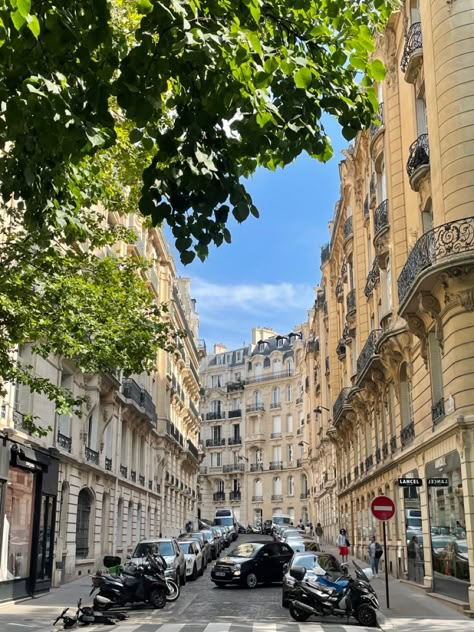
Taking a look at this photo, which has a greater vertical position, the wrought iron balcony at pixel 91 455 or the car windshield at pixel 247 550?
the wrought iron balcony at pixel 91 455

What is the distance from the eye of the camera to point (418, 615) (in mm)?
15727

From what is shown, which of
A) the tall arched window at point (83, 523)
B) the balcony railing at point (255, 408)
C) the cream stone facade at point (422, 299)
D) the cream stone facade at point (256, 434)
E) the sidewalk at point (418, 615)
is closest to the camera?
the sidewalk at point (418, 615)

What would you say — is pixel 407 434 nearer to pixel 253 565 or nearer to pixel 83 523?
pixel 253 565

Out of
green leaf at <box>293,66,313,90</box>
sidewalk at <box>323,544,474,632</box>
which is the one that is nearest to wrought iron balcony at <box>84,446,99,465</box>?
sidewalk at <box>323,544,474,632</box>

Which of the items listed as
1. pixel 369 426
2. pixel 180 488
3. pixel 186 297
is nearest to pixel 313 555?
pixel 369 426

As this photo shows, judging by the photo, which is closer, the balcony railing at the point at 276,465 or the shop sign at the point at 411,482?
the shop sign at the point at 411,482

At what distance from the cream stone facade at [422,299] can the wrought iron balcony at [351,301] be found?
1367mm

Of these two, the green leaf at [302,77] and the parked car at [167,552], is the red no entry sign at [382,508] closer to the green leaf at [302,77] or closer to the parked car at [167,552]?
the parked car at [167,552]

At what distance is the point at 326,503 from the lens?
59.8 m

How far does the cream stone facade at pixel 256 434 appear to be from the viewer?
276 ft

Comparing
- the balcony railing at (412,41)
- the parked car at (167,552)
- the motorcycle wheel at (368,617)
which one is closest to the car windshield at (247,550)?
the parked car at (167,552)

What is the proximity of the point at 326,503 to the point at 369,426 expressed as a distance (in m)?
27.3

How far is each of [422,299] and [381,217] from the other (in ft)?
28.7

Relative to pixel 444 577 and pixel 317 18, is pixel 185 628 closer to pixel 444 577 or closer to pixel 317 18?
pixel 444 577
